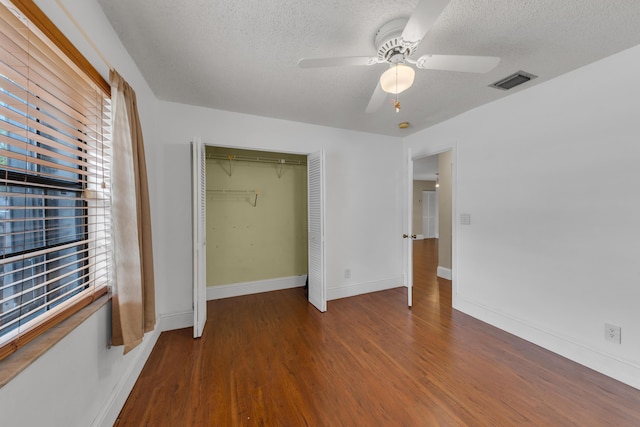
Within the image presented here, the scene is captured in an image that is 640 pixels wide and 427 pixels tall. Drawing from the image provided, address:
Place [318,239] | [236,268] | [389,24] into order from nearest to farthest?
[389,24] < [318,239] < [236,268]

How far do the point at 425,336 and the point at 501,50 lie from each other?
102 inches

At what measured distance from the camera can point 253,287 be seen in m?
3.73

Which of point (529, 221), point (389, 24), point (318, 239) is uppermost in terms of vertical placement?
→ point (389, 24)

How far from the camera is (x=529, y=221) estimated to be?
2414 millimetres

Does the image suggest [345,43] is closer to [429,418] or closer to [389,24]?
[389,24]

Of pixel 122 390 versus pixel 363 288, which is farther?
pixel 363 288

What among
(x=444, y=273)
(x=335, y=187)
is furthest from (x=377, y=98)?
(x=444, y=273)

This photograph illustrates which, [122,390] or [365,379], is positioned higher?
[122,390]

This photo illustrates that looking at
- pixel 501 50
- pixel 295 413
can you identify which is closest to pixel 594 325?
pixel 501 50

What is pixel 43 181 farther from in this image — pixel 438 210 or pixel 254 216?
pixel 438 210

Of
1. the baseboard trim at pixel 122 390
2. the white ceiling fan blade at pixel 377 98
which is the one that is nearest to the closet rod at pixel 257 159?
the white ceiling fan blade at pixel 377 98

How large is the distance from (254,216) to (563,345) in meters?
3.76

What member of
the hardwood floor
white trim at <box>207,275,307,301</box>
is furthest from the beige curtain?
white trim at <box>207,275,307,301</box>

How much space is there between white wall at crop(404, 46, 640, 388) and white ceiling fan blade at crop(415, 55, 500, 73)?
51.7 inches
